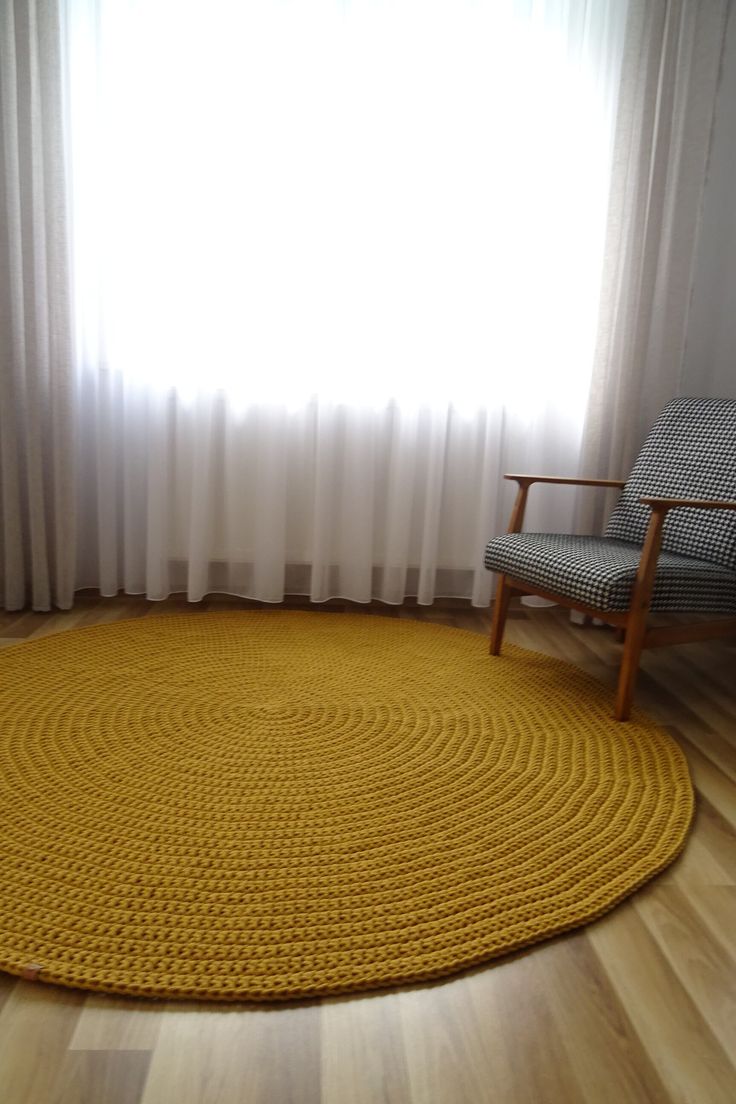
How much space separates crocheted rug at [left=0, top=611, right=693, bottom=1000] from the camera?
3.79ft

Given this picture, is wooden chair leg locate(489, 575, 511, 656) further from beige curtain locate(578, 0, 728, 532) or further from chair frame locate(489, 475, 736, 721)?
beige curtain locate(578, 0, 728, 532)

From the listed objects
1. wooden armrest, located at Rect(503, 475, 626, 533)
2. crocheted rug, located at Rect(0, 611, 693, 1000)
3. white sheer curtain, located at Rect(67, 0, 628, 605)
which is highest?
white sheer curtain, located at Rect(67, 0, 628, 605)

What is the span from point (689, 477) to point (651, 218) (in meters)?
0.98

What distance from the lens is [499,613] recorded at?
2.43 meters

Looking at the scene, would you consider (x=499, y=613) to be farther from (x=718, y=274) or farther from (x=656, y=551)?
(x=718, y=274)

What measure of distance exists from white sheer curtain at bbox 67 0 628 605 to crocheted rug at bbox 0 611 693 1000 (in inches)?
26.0

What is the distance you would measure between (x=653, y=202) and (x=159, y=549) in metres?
2.19

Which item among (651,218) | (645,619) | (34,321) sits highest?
(651,218)

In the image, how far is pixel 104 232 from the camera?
264cm

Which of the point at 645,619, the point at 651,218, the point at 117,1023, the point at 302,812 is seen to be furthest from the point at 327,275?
the point at 117,1023

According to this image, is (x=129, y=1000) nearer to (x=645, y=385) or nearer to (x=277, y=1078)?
(x=277, y=1078)

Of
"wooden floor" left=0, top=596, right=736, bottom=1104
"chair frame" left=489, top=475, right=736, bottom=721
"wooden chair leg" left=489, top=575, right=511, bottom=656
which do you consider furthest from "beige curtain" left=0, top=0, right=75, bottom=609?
"wooden floor" left=0, top=596, right=736, bottom=1104

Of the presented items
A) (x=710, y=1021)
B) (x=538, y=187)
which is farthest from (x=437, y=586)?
(x=710, y=1021)

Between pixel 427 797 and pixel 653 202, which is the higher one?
pixel 653 202
